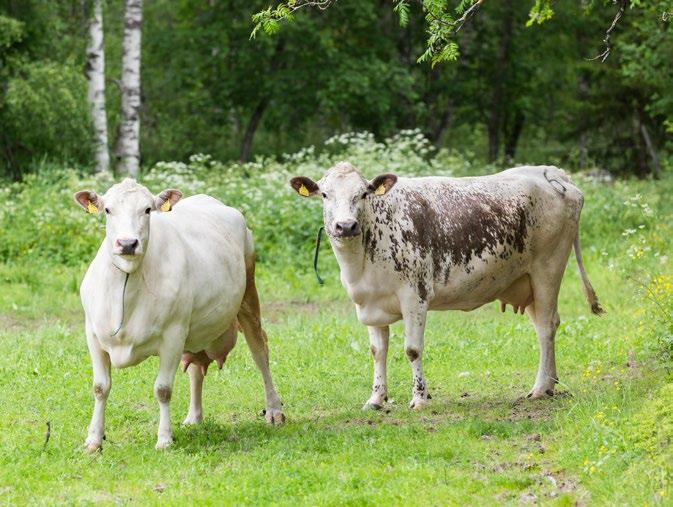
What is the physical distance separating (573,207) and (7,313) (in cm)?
774

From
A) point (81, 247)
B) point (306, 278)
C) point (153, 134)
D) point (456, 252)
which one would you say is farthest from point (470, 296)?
point (153, 134)

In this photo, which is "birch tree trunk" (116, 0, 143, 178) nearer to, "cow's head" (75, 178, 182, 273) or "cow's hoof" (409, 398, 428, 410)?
"cow's hoof" (409, 398, 428, 410)

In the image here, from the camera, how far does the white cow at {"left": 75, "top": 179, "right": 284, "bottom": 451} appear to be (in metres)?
8.00

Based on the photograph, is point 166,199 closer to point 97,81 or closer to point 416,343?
point 416,343

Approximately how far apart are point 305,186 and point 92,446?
2773mm

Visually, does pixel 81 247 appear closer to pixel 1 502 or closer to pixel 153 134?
pixel 1 502

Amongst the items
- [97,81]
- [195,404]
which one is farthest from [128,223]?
[97,81]

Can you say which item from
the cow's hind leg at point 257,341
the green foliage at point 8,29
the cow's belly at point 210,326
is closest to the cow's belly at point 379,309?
the cow's hind leg at point 257,341

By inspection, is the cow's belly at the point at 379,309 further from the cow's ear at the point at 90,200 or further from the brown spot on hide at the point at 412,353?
the cow's ear at the point at 90,200

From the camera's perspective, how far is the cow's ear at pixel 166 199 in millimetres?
8273

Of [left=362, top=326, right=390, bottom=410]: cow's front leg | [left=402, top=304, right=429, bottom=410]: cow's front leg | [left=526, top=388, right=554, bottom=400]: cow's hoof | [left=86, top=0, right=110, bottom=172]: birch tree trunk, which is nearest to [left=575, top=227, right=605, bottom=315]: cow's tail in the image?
[left=526, top=388, right=554, bottom=400]: cow's hoof

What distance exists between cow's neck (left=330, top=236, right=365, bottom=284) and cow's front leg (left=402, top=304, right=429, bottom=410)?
1.70 feet

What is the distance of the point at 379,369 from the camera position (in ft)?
32.2

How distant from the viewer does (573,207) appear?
1031 centimetres
